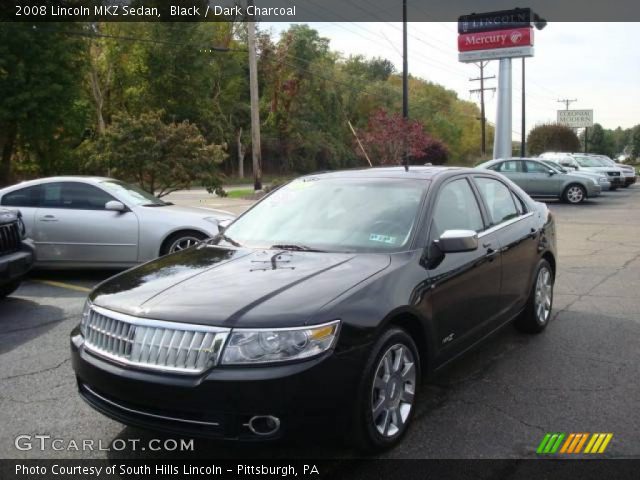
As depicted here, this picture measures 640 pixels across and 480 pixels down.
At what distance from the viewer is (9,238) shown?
6574mm

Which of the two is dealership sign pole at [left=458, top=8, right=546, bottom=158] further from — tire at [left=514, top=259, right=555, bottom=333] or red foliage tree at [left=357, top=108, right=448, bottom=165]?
tire at [left=514, top=259, right=555, bottom=333]

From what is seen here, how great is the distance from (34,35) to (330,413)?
33492 millimetres

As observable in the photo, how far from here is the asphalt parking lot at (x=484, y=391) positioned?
336cm

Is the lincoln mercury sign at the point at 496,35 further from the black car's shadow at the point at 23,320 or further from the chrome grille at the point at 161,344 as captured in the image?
the chrome grille at the point at 161,344

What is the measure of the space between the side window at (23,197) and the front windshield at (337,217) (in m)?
4.81

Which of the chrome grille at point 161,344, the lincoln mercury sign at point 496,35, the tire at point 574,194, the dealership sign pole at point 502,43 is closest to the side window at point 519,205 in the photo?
the chrome grille at point 161,344

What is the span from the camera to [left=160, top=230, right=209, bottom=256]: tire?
7.97 metres

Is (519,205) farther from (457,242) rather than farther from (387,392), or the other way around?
(387,392)

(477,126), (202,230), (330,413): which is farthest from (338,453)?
(477,126)

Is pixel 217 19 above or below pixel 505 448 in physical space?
above

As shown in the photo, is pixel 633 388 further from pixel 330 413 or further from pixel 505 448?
pixel 330 413

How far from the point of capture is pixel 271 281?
333 cm

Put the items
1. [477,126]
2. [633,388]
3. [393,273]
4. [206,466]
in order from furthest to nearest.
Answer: [477,126] < [633,388] < [393,273] < [206,466]

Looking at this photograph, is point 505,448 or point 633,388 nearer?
point 505,448
